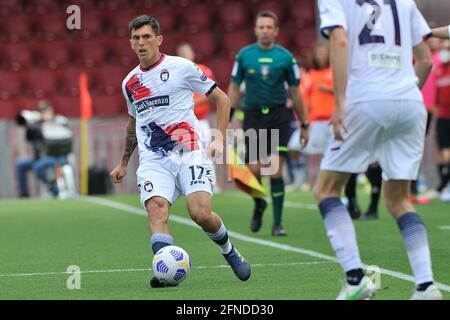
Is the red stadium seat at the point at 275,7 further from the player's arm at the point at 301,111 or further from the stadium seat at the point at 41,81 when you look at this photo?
the player's arm at the point at 301,111

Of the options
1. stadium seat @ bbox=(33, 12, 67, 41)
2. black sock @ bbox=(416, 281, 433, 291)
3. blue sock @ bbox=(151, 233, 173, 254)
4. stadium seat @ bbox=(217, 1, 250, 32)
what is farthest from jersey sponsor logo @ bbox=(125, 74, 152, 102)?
stadium seat @ bbox=(217, 1, 250, 32)

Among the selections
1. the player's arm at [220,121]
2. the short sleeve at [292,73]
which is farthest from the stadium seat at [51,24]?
the player's arm at [220,121]

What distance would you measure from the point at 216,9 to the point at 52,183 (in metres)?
7.00

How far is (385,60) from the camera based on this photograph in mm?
6312

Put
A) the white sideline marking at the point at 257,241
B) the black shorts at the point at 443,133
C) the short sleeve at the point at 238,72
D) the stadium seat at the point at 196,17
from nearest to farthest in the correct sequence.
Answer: the white sideline marking at the point at 257,241
the short sleeve at the point at 238,72
the black shorts at the point at 443,133
the stadium seat at the point at 196,17

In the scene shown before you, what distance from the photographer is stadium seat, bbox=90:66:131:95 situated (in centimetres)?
2345

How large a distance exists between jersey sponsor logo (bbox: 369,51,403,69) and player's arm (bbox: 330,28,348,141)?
0.28 meters

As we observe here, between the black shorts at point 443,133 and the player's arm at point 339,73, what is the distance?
440 inches

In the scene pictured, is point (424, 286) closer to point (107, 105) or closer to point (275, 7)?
point (107, 105)

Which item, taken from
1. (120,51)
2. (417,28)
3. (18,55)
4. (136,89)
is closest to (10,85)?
(18,55)

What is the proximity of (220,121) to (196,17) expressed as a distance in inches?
668

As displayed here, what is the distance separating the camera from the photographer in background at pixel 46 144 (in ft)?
63.9

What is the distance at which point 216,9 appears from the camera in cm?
2475

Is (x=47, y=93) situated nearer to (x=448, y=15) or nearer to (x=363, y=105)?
(x=448, y=15)
